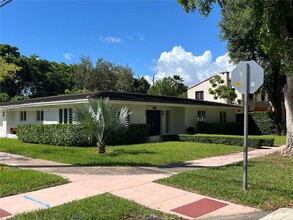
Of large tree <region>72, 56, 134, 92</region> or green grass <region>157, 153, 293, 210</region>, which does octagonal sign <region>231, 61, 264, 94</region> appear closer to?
green grass <region>157, 153, 293, 210</region>

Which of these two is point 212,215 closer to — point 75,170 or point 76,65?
point 75,170

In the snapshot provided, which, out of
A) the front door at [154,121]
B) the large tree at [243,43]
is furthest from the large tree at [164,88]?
the front door at [154,121]

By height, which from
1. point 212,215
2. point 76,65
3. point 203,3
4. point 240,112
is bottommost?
point 212,215

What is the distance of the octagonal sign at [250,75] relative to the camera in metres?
7.32

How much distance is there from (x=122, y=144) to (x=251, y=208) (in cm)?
1262

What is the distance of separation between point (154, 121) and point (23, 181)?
15683 mm

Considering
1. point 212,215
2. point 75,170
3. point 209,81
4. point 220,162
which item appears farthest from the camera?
point 209,81

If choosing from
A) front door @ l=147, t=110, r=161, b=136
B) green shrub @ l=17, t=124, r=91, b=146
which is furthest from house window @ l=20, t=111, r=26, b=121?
front door @ l=147, t=110, r=161, b=136

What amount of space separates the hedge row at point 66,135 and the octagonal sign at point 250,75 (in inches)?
406

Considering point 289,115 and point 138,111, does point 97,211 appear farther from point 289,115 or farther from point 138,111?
point 138,111

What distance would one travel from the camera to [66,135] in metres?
17.5

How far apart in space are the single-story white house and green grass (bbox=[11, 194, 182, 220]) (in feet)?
37.7

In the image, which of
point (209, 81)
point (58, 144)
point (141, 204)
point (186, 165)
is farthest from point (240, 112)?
point (141, 204)

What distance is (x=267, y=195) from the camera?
22.9 ft
